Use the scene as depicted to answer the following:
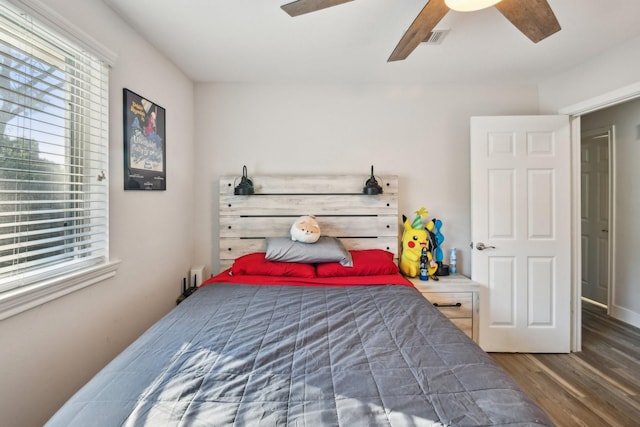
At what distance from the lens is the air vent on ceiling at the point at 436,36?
177cm

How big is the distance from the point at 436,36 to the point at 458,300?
6.46 ft

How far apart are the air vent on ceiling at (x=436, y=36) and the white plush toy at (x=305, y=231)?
1545 mm

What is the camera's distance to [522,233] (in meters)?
2.38


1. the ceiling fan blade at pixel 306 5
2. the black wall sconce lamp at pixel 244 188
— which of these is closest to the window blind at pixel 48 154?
the black wall sconce lamp at pixel 244 188

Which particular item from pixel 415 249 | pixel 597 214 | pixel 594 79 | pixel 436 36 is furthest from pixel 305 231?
pixel 597 214

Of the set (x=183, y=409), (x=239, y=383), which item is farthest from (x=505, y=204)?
(x=183, y=409)

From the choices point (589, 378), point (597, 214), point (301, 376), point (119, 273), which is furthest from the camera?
point (597, 214)

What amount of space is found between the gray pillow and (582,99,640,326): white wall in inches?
122

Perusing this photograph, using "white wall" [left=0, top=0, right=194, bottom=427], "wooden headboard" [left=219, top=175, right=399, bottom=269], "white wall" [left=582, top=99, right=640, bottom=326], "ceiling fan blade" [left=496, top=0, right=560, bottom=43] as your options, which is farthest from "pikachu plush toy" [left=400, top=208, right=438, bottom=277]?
"white wall" [left=582, top=99, right=640, bottom=326]

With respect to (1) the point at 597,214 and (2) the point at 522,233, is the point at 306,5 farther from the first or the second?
(1) the point at 597,214

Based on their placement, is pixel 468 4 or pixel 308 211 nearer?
pixel 468 4

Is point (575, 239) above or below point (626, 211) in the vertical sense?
below

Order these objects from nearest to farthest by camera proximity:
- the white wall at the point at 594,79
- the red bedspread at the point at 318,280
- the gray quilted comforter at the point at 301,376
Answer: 1. the gray quilted comforter at the point at 301,376
2. the white wall at the point at 594,79
3. the red bedspread at the point at 318,280

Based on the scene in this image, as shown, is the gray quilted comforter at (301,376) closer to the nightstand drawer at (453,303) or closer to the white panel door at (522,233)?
the nightstand drawer at (453,303)
